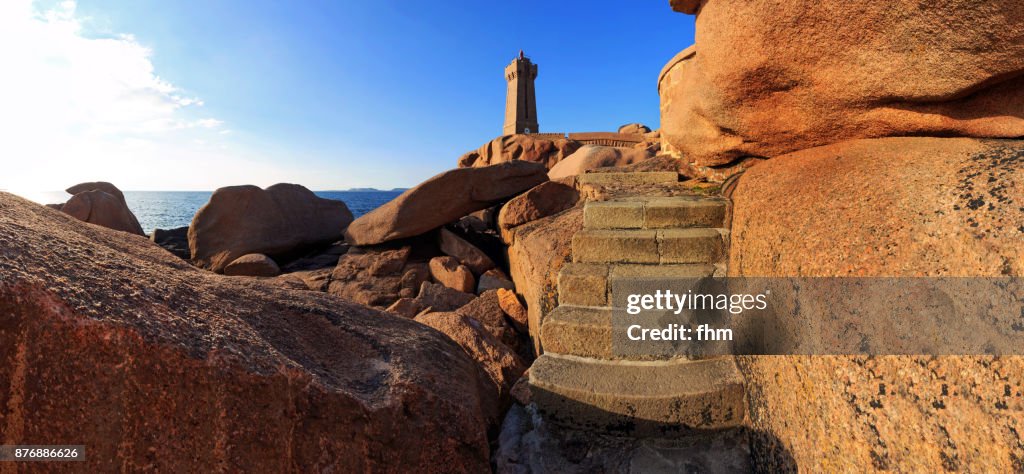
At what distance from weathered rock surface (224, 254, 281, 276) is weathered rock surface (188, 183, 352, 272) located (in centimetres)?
48

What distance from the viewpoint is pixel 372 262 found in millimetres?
6020

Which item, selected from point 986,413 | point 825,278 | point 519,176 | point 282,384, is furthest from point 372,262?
point 986,413

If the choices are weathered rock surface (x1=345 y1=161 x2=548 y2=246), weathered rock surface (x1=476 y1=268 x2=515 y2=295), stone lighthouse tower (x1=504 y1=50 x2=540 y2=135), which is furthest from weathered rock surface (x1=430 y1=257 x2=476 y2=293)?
stone lighthouse tower (x1=504 y1=50 x2=540 y2=135)

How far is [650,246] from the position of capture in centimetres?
271

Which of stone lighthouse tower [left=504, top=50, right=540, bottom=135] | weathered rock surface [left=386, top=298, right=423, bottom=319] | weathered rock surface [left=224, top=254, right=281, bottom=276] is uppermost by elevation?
stone lighthouse tower [left=504, top=50, right=540, bottom=135]

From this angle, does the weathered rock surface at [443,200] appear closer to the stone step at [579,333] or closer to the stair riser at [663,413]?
the stone step at [579,333]

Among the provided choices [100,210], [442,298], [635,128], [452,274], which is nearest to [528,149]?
[635,128]

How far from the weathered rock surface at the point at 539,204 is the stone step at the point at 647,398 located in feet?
8.27

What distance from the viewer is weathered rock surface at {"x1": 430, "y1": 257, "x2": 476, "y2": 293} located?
514 cm

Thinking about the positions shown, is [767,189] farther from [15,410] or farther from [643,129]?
[643,129]

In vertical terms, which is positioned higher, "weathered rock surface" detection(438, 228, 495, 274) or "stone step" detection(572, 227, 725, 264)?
"stone step" detection(572, 227, 725, 264)

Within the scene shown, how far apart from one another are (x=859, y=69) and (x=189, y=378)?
2.55 metres

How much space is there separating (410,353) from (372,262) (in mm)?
4507

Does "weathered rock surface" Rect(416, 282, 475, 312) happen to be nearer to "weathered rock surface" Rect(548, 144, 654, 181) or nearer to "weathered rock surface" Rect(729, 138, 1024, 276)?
"weathered rock surface" Rect(729, 138, 1024, 276)
